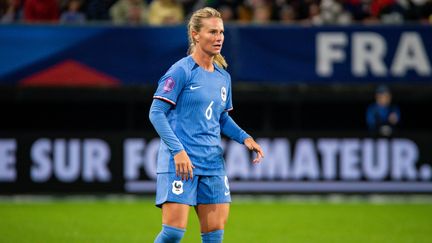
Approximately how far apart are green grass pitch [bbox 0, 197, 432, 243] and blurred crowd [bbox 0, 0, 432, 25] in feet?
10.6

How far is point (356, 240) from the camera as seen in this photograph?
32.7ft

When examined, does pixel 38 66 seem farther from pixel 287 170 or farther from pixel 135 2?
pixel 287 170

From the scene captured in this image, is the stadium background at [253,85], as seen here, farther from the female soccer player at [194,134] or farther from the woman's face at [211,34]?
the woman's face at [211,34]

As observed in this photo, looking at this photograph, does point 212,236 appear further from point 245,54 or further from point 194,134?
point 245,54

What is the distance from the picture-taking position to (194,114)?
6176 millimetres

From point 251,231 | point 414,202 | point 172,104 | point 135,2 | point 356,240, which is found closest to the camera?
point 172,104

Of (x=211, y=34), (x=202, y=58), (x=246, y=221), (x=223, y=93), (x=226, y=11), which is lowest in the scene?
(x=246, y=221)

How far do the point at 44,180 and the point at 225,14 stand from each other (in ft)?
14.2

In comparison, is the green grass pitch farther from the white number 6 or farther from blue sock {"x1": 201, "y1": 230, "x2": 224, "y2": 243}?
the white number 6

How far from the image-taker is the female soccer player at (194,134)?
238 inches

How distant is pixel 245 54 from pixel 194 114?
9.54m

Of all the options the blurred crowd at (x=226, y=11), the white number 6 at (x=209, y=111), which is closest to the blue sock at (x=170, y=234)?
the white number 6 at (x=209, y=111)

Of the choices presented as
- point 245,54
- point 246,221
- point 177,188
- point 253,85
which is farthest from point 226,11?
point 177,188

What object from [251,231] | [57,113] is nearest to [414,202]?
[251,231]
